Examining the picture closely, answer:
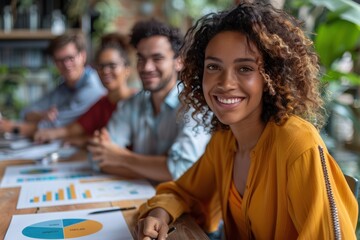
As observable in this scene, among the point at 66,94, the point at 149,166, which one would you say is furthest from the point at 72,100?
the point at 149,166

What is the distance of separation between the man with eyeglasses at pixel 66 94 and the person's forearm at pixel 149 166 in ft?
3.81

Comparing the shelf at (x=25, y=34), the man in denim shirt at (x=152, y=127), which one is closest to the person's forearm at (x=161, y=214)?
the man in denim shirt at (x=152, y=127)

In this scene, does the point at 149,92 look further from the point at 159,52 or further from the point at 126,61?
the point at 126,61

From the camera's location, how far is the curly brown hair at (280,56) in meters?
1.04

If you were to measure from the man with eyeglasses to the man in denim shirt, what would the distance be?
0.83 meters

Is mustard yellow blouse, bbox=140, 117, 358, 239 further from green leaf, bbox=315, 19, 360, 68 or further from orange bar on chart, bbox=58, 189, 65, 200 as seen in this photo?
green leaf, bbox=315, 19, 360, 68

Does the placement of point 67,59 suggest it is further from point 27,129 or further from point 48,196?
point 48,196

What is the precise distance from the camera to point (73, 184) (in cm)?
152

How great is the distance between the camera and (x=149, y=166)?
5.27 feet

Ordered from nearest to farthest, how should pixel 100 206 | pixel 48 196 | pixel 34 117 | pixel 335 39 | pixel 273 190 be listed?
1. pixel 273 190
2. pixel 100 206
3. pixel 48 196
4. pixel 335 39
5. pixel 34 117

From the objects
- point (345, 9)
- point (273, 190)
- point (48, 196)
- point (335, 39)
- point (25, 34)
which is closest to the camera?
point (273, 190)

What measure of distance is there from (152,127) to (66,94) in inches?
51.1

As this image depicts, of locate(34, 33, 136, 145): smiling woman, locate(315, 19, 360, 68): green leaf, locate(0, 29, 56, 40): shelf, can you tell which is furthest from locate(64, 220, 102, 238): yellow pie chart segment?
locate(0, 29, 56, 40): shelf

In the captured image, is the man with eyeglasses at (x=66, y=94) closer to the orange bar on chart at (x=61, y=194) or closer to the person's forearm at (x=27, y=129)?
the person's forearm at (x=27, y=129)
